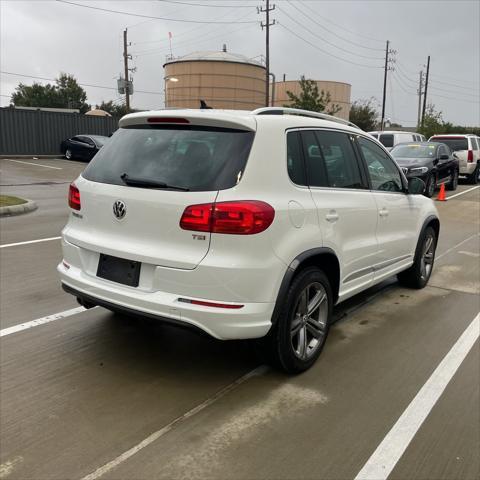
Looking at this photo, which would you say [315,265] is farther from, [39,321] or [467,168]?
[467,168]

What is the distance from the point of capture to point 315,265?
12.2ft

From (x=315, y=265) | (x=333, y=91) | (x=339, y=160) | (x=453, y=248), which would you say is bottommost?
(x=453, y=248)

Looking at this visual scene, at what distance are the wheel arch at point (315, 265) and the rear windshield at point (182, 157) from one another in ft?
2.30

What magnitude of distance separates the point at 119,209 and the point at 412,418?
7.55 ft

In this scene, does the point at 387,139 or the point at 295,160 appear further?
the point at 387,139

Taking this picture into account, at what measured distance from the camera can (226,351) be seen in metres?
4.08

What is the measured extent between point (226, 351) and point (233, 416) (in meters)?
0.97

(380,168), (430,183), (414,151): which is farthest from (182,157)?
(414,151)

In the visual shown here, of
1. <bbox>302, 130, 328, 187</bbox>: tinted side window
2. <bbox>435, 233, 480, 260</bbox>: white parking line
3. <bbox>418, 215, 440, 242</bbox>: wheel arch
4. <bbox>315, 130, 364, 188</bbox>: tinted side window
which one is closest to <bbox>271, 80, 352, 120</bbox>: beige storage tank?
<bbox>435, 233, 480, 260</bbox>: white parking line

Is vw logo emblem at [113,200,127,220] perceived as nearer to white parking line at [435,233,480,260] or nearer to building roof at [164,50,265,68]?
white parking line at [435,233,480,260]

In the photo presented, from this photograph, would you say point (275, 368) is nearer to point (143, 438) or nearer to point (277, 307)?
point (277, 307)

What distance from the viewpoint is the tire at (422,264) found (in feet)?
19.0

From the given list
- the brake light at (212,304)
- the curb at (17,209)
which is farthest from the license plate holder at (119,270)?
the curb at (17,209)

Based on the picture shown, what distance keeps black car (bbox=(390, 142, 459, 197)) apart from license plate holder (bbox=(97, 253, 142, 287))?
1254 centimetres
